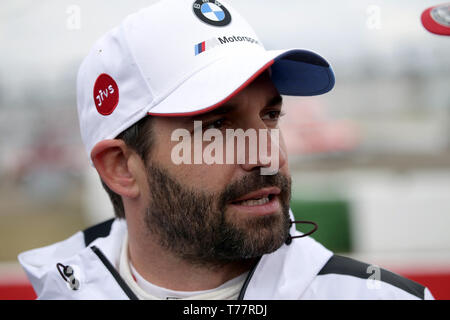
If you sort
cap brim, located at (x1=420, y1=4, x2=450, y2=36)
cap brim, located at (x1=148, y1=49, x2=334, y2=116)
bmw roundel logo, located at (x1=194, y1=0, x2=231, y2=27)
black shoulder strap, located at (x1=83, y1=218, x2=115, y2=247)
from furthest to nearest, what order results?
black shoulder strap, located at (x1=83, y1=218, x2=115, y2=247) → bmw roundel logo, located at (x1=194, y1=0, x2=231, y2=27) → cap brim, located at (x1=148, y1=49, x2=334, y2=116) → cap brim, located at (x1=420, y1=4, x2=450, y2=36)

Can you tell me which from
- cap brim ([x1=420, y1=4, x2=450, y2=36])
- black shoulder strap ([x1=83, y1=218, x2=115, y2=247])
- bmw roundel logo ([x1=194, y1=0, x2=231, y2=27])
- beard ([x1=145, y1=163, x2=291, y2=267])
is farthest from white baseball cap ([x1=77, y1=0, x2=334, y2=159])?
black shoulder strap ([x1=83, y1=218, x2=115, y2=247])

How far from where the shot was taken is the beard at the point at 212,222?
1.54 m

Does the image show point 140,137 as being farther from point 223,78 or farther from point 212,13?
point 212,13

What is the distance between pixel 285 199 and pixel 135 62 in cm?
62

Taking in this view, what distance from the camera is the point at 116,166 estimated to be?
1776 millimetres

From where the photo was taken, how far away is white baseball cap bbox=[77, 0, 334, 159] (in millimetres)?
1571

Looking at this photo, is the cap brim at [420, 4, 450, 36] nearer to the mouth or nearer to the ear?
the mouth

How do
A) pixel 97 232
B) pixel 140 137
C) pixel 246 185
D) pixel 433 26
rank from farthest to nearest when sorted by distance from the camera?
pixel 97 232
pixel 140 137
pixel 246 185
pixel 433 26

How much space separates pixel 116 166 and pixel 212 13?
585mm

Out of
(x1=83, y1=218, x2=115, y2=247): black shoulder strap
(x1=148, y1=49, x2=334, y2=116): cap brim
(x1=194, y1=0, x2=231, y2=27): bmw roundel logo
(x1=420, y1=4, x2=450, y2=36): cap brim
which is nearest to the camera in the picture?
(x1=420, y1=4, x2=450, y2=36): cap brim

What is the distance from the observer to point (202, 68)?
1.62 metres

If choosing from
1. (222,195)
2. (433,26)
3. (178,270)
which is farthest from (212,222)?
(433,26)

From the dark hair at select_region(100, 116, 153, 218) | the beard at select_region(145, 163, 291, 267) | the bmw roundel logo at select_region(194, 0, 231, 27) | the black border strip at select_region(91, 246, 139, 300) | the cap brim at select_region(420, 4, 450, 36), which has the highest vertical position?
the bmw roundel logo at select_region(194, 0, 231, 27)

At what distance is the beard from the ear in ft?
0.30
